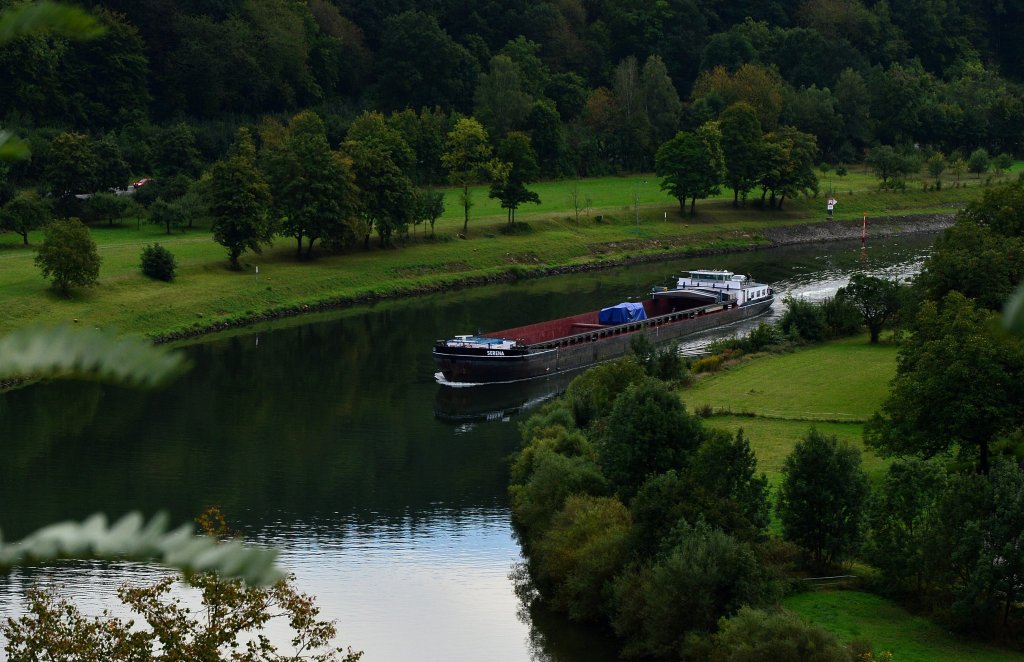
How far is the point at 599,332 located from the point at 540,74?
198 ft

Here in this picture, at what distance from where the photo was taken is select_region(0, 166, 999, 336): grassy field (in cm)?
6500

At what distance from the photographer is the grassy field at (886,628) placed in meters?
24.9

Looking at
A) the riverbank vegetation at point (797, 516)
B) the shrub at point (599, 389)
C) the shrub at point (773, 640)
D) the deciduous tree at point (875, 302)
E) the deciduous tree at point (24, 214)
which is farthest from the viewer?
the deciduous tree at point (24, 214)

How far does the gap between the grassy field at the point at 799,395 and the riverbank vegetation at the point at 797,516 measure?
1.31 ft

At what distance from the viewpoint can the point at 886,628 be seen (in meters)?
26.2

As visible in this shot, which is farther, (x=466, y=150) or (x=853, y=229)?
(x=853, y=229)

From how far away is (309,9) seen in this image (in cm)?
11938

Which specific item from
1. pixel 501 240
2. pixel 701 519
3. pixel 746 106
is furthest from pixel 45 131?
pixel 701 519

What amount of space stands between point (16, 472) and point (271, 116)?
68192 millimetres

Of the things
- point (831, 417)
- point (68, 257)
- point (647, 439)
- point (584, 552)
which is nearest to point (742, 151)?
point (68, 257)

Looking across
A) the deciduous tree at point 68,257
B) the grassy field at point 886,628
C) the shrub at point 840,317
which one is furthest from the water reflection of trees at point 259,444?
the shrub at point 840,317

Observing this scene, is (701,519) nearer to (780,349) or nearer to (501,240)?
(780,349)

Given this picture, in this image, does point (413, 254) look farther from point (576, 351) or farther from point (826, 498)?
point (826, 498)

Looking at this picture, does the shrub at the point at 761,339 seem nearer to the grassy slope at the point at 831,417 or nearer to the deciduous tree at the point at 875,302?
the grassy slope at the point at 831,417
